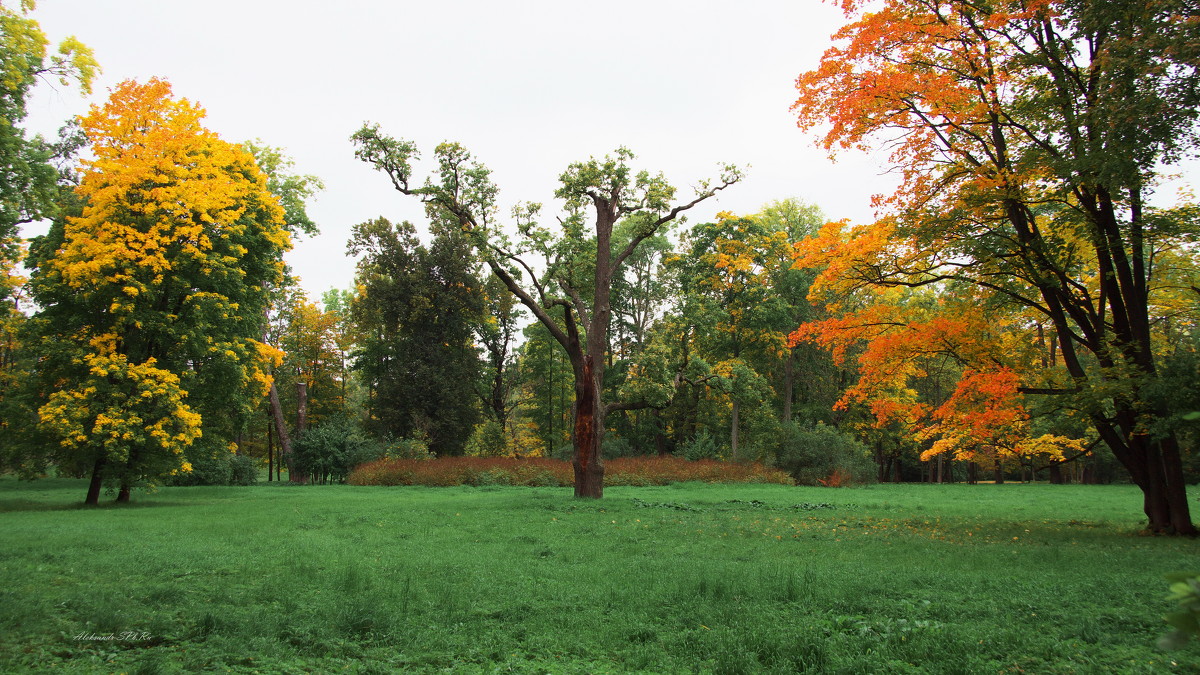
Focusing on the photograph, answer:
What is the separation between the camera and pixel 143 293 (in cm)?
1783

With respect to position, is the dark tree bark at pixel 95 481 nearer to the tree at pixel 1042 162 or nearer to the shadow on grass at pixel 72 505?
the shadow on grass at pixel 72 505

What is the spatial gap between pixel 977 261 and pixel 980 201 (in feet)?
3.67

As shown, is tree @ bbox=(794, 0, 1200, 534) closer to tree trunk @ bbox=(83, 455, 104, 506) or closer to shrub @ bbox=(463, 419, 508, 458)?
tree trunk @ bbox=(83, 455, 104, 506)

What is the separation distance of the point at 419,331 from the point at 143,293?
21252mm

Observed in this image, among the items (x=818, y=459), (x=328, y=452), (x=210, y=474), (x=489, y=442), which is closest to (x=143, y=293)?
(x=210, y=474)

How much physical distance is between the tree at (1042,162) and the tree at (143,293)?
648 inches

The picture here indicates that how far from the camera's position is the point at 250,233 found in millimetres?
21594

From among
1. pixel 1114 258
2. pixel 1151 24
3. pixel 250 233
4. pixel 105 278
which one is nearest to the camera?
pixel 1151 24

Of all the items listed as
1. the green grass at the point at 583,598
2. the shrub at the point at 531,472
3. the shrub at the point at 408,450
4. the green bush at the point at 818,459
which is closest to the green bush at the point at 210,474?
the shrub at the point at 531,472

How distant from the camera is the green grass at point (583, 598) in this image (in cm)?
501

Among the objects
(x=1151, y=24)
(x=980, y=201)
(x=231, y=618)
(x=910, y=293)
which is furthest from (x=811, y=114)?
(x=231, y=618)

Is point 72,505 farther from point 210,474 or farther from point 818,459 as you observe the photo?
point 818,459

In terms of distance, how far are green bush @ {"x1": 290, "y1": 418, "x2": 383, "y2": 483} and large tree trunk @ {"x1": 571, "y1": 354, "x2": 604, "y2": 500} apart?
17429mm

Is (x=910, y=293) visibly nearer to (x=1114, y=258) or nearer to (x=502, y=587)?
(x=1114, y=258)
